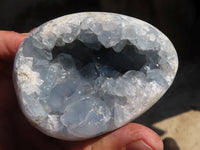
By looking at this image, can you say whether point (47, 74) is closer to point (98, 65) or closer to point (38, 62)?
point (38, 62)

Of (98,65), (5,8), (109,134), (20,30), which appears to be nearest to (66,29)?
(98,65)

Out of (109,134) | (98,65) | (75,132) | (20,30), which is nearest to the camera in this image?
(75,132)

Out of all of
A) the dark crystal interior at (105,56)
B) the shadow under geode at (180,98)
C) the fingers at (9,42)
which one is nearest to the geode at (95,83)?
the dark crystal interior at (105,56)

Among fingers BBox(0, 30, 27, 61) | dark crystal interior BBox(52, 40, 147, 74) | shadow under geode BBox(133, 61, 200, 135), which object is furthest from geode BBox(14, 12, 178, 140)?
shadow under geode BBox(133, 61, 200, 135)

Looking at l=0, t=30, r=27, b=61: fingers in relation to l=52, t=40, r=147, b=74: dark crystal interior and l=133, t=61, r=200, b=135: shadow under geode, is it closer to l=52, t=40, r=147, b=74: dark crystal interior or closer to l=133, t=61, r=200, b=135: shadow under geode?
l=52, t=40, r=147, b=74: dark crystal interior

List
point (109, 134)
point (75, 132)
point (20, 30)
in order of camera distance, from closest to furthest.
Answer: point (75, 132) < point (109, 134) < point (20, 30)

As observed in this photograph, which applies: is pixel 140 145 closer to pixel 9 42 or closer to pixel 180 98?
pixel 9 42

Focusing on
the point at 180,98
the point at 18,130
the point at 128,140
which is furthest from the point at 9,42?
the point at 180,98
